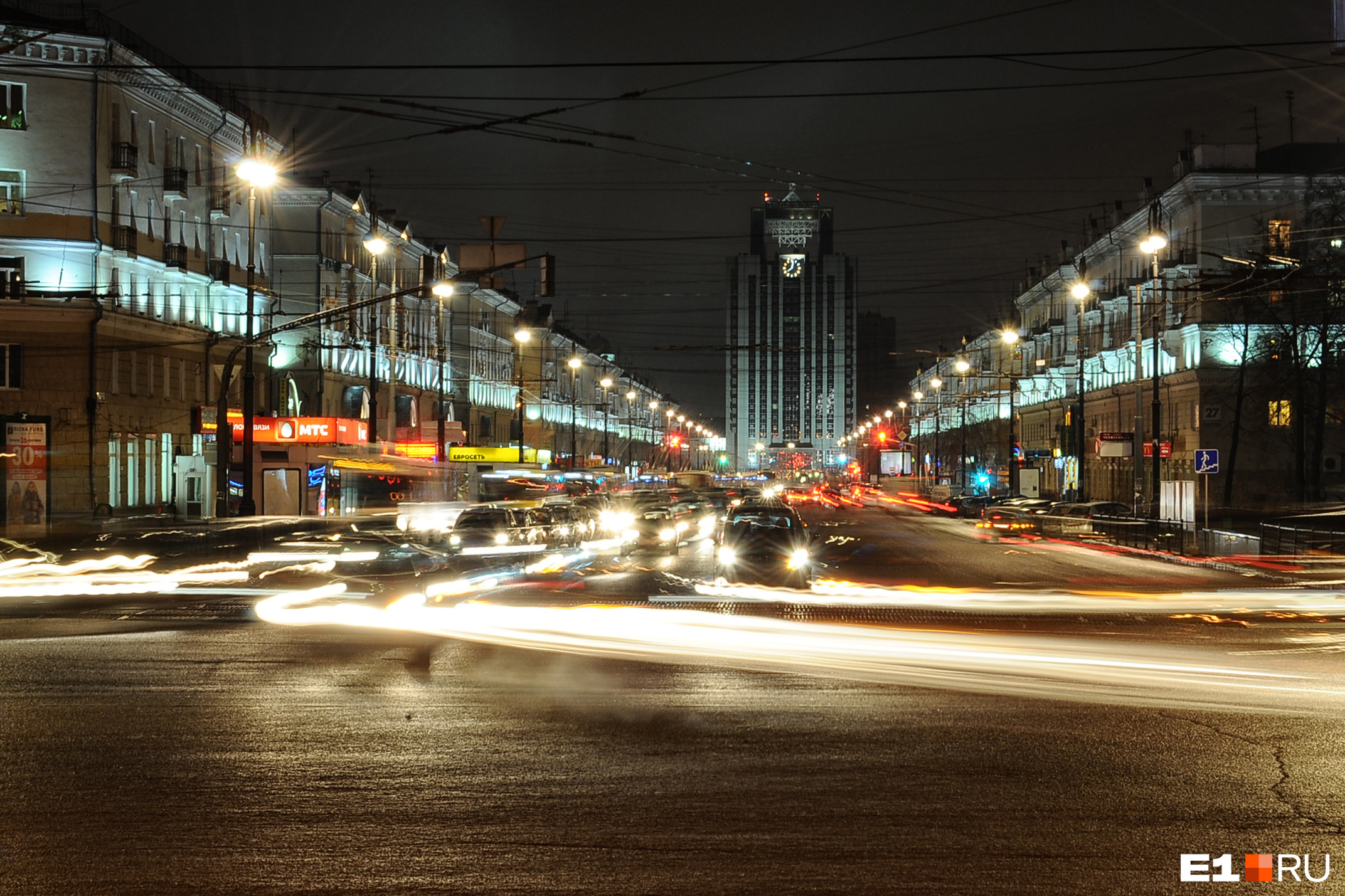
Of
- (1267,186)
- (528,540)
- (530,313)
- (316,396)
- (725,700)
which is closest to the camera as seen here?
(725,700)

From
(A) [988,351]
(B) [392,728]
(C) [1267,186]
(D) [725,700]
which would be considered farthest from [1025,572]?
(A) [988,351]

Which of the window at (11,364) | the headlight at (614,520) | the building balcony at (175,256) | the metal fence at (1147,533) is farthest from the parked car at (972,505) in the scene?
the window at (11,364)

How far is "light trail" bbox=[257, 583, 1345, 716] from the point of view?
11.7 metres

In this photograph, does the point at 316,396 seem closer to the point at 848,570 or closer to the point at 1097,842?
the point at 848,570

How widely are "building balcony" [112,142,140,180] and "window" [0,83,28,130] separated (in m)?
3.12

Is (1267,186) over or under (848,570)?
over

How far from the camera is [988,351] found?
393 ft

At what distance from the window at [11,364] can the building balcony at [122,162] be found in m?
7.50

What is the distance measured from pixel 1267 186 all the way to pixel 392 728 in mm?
62321

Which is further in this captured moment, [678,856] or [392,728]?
[392,728]

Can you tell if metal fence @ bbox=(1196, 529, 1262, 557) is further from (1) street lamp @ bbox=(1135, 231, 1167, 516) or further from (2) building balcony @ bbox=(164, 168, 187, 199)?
Result: (2) building balcony @ bbox=(164, 168, 187, 199)

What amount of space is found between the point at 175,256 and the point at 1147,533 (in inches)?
1550

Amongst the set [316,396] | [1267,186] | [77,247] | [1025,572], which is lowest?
[1025,572]

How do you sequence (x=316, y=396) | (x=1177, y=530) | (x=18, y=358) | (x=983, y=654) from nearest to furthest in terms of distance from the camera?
(x=983, y=654)
(x=1177, y=530)
(x=18, y=358)
(x=316, y=396)
